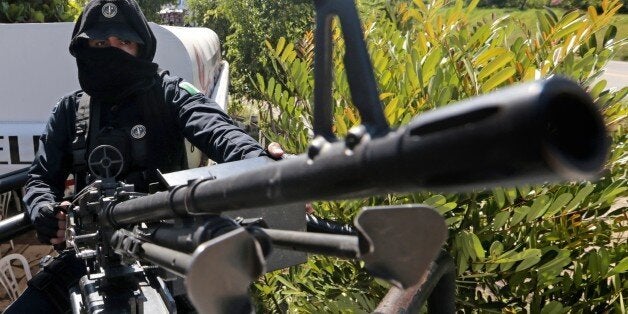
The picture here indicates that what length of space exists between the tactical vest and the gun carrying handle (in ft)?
6.04

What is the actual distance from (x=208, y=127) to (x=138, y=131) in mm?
332

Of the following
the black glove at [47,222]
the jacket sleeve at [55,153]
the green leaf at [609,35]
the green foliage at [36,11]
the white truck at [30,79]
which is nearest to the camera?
the green leaf at [609,35]

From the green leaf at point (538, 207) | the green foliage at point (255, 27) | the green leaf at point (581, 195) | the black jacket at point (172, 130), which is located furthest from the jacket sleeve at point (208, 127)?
the green foliage at point (255, 27)

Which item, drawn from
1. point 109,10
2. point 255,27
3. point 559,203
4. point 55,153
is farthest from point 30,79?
point 255,27

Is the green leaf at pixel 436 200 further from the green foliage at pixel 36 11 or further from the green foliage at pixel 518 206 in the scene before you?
the green foliage at pixel 36 11

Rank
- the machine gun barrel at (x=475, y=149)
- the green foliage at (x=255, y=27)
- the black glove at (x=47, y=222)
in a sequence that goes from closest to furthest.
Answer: the machine gun barrel at (x=475, y=149)
the black glove at (x=47, y=222)
the green foliage at (x=255, y=27)

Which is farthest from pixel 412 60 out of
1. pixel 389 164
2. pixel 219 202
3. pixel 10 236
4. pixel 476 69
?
pixel 10 236

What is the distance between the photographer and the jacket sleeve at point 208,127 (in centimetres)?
240

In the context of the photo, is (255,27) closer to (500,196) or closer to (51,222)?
(51,222)

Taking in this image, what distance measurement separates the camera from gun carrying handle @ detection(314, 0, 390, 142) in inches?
38.0

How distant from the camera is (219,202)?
1141 millimetres

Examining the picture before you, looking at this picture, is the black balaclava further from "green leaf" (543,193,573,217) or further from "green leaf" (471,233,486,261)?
"green leaf" (543,193,573,217)

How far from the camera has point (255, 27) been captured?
32.4 ft

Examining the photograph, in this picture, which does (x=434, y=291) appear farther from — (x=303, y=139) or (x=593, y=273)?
(x=303, y=139)
